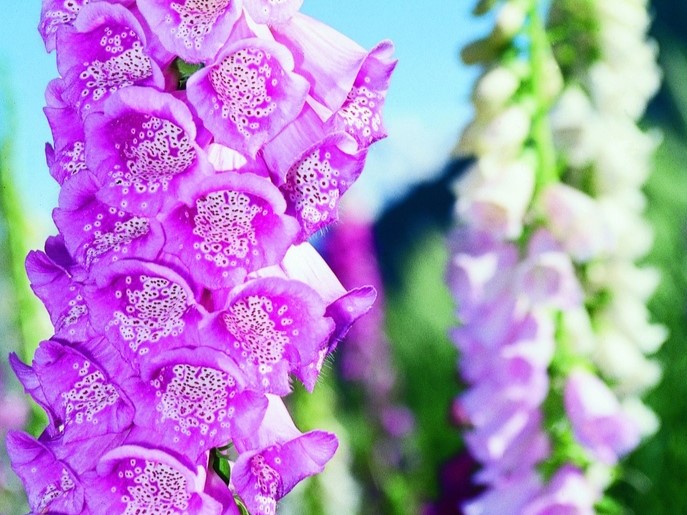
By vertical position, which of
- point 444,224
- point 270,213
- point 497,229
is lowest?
point 444,224

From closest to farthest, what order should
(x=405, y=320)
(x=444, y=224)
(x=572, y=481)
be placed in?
(x=572, y=481), (x=405, y=320), (x=444, y=224)

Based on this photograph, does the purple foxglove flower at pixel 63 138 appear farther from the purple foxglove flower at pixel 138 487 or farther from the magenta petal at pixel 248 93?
the purple foxglove flower at pixel 138 487

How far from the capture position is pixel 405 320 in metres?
7.17

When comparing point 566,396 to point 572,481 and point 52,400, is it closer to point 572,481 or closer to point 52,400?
point 572,481

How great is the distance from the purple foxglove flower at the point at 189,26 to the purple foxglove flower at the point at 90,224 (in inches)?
6.4

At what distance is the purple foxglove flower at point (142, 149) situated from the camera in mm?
1029

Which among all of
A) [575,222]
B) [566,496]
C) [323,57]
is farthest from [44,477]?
[575,222]

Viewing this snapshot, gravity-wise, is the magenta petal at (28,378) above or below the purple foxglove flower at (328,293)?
below

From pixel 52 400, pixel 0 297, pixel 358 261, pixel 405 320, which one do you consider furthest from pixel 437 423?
pixel 52 400

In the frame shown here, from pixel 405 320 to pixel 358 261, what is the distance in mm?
1508

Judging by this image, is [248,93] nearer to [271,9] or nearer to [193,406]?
[271,9]

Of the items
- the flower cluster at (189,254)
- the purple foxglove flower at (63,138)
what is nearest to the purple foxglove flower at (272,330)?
the flower cluster at (189,254)

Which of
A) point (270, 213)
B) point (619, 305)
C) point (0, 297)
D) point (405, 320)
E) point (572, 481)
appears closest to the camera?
point (270, 213)

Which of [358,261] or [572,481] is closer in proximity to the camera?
[572,481]
